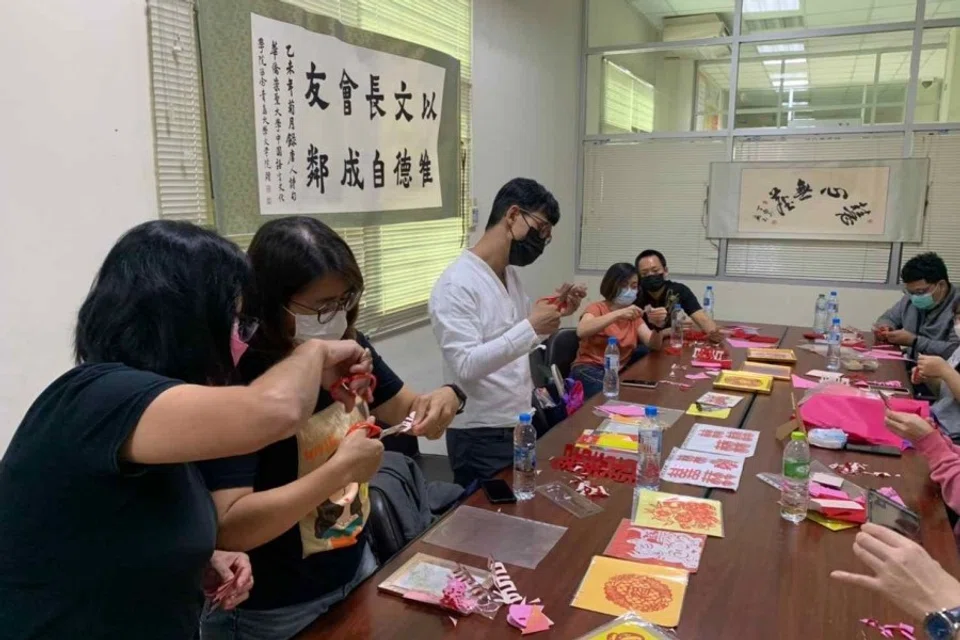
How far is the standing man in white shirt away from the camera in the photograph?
2002mm

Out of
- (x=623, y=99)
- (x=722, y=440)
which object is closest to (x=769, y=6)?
(x=623, y=99)

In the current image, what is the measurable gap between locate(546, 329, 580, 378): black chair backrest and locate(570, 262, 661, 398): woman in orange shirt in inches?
3.5

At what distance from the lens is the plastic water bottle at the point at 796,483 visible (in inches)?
64.1

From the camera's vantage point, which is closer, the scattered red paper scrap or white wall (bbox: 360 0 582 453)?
the scattered red paper scrap

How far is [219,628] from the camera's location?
130 centimetres

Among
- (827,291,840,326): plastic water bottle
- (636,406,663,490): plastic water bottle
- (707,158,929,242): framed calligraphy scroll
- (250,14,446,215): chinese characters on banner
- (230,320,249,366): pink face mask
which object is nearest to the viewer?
(230,320,249,366): pink face mask

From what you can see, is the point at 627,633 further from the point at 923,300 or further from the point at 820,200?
the point at 820,200

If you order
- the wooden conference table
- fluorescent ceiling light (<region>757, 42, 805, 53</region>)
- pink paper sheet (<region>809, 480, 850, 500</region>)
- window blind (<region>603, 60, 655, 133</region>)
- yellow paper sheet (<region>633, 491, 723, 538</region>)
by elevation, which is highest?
fluorescent ceiling light (<region>757, 42, 805, 53</region>)

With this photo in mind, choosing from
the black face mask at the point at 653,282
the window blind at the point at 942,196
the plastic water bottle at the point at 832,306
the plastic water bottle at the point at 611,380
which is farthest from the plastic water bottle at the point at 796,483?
the window blind at the point at 942,196

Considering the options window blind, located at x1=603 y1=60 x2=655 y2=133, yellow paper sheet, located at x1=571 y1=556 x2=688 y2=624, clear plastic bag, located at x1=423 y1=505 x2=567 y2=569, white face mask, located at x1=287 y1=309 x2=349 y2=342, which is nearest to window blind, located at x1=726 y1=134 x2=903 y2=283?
window blind, located at x1=603 y1=60 x2=655 y2=133

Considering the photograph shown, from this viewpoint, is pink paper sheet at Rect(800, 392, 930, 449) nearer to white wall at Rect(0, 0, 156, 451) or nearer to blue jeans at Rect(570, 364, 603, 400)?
blue jeans at Rect(570, 364, 603, 400)

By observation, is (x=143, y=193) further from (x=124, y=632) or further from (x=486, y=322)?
(x=124, y=632)

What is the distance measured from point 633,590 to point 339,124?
2.34 meters

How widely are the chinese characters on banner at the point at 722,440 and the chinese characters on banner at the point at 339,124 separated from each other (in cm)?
177
